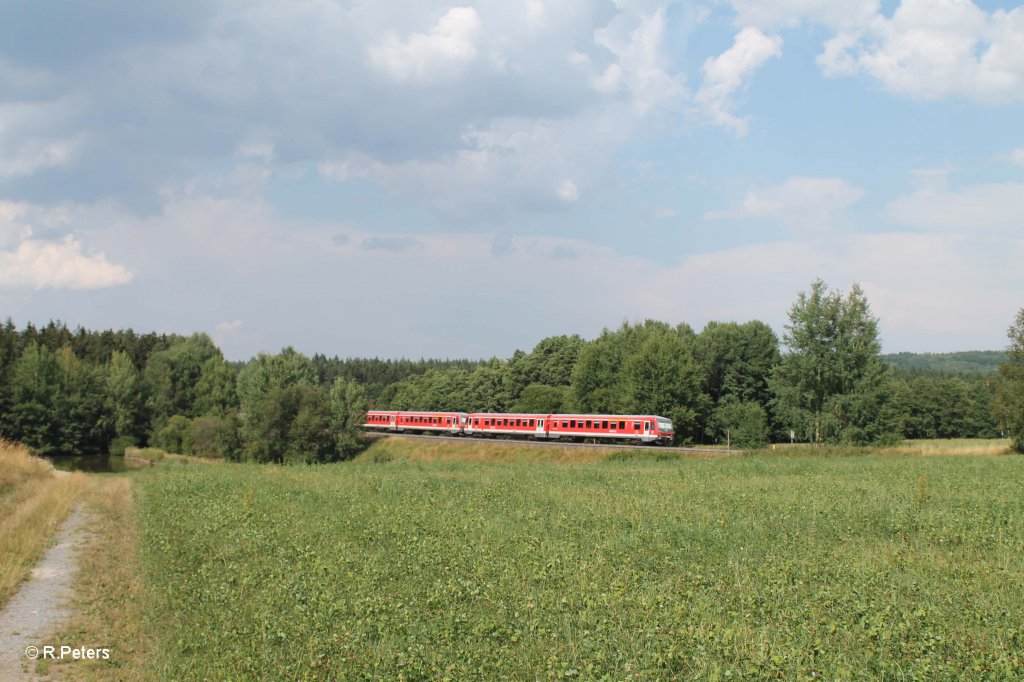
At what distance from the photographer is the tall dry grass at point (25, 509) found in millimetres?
16219

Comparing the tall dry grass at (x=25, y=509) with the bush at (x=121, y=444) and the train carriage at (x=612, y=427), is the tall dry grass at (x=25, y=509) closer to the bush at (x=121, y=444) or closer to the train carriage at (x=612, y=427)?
the train carriage at (x=612, y=427)

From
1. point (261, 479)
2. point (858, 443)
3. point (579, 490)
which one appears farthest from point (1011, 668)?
point (858, 443)

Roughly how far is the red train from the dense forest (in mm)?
5849

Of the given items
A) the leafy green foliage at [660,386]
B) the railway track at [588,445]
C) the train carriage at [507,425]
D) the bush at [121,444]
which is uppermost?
the leafy green foliage at [660,386]

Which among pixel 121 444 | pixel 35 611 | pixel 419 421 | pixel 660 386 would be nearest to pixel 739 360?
pixel 660 386

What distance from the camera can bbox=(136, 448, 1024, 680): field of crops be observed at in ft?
30.0

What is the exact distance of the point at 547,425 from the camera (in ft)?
212

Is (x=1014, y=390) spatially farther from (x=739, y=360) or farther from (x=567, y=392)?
(x=567, y=392)

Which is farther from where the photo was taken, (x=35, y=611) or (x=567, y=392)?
(x=567, y=392)

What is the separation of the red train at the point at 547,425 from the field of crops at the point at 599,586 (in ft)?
117

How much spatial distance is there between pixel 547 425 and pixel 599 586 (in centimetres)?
5255

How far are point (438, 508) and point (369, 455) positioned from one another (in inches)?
2109

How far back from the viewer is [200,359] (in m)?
117

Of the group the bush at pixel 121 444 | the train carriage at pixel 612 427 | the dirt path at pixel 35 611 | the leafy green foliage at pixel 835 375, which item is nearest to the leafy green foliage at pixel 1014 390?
the leafy green foliage at pixel 835 375
